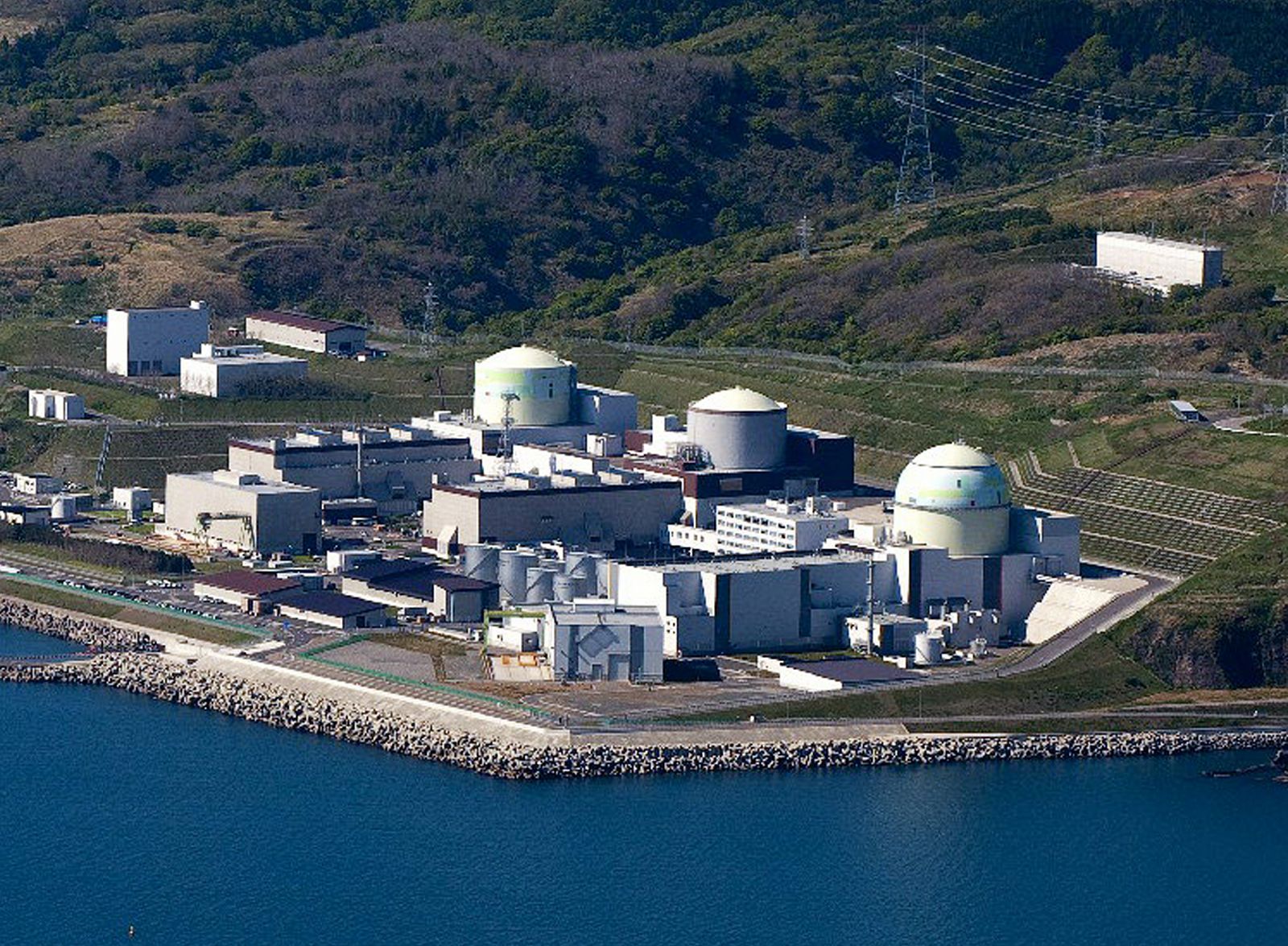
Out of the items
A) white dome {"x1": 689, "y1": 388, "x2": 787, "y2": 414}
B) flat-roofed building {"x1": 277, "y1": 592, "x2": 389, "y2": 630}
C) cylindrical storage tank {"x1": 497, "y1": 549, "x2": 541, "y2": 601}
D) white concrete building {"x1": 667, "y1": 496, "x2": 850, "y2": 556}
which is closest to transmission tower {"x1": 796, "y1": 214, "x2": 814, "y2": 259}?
white dome {"x1": 689, "y1": 388, "x2": 787, "y2": 414}

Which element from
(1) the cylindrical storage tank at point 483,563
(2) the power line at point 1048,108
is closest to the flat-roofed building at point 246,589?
(1) the cylindrical storage tank at point 483,563

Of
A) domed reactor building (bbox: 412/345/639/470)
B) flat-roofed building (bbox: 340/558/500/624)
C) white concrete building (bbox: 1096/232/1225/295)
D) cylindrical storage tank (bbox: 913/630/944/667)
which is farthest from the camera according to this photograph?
white concrete building (bbox: 1096/232/1225/295)

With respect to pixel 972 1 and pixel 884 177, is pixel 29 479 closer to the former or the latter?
pixel 884 177

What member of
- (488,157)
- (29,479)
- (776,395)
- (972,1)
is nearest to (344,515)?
(29,479)

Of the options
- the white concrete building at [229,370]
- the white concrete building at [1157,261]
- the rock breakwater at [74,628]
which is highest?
the white concrete building at [1157,261]

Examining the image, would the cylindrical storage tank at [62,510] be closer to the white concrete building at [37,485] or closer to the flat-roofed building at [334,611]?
the white concrete building at [37,485]

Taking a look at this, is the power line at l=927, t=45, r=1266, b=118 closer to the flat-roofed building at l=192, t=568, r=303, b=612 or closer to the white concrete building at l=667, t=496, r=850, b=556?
the white concrete building at l=667, t=496, r=850, b=556
